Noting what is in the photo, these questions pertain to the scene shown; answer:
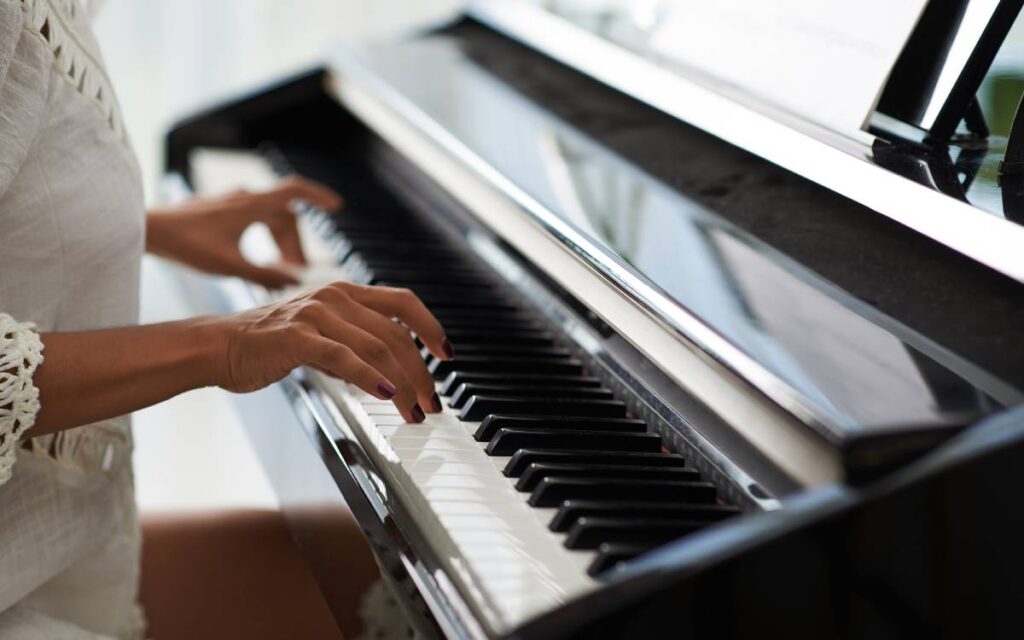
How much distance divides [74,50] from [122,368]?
1.07 feet

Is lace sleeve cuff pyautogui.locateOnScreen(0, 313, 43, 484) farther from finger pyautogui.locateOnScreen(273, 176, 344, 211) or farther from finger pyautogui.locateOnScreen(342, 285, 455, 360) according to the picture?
finger pyautogui.locateOnScreen(273, 176, 344, 211)

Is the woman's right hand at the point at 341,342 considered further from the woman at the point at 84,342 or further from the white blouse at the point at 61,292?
the white blouse at the point at 61,292

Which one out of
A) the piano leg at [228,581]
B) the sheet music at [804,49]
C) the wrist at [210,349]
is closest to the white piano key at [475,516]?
the wrist at [210,349]

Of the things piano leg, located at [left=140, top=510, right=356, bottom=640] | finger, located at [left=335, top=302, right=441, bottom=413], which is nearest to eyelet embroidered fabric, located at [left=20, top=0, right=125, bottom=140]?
finger, located at [left=335, top=302, right=441, bottom=413]

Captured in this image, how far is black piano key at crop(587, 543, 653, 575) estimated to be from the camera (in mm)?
705

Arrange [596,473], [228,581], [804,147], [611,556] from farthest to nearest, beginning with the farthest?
1. [228,581]
2. [804,147]
3. [596,473]
4. [611,556]

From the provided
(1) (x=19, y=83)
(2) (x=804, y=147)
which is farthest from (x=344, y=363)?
(2) (x=804, y=147)

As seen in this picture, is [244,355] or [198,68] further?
[198,68]

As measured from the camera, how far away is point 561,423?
908 mm

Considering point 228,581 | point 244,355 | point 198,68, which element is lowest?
point 228,581

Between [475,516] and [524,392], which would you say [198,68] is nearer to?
[524,392]

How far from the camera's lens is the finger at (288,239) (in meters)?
1.40

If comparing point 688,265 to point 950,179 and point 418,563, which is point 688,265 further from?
point 418,563

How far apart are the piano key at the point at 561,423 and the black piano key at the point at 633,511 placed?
0.42 ft
